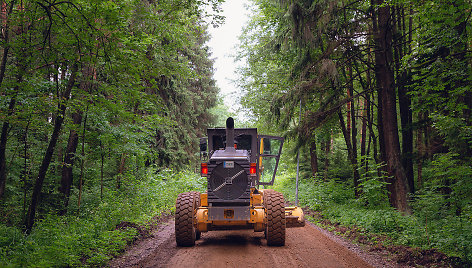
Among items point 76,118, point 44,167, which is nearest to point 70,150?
point 76,118

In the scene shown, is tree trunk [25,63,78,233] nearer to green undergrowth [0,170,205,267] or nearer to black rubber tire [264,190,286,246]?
green undergrowth [0,170,205,267]

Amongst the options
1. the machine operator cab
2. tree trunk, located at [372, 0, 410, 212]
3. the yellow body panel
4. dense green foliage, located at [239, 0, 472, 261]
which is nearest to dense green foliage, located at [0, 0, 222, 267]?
the yellow body panel

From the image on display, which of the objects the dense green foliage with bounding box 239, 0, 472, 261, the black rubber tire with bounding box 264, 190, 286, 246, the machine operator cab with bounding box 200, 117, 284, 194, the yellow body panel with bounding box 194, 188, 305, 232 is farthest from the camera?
the dense green foliage with bounding box 239, 0, 472, 261

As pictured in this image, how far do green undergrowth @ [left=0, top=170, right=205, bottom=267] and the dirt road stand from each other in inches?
17.0

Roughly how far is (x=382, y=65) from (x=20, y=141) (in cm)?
1184

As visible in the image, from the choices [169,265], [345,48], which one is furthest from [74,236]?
[345,48]

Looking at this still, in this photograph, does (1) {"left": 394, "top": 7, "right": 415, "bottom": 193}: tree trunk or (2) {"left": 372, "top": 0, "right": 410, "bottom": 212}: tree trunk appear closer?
(2) {"left": 372, "top": 0, "right": 410, "bottom": 212}: tree trunk

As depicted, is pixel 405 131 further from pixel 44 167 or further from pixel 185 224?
pixel 44 167

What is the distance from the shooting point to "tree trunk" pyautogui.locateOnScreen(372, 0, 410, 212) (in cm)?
966

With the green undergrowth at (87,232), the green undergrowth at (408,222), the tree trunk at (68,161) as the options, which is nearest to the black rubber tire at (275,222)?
the green undergrowth at (408,222)

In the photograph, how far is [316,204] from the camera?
1310cm

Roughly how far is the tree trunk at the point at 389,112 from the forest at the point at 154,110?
40 mm

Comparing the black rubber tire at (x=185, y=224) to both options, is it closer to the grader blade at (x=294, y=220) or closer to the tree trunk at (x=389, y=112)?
the grader blade at (x=294, y=220)

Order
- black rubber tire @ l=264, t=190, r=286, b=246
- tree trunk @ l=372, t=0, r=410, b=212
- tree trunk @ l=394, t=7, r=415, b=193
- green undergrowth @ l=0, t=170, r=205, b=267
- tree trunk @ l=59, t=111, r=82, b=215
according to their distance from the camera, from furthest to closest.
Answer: tree trunk @ l=394, t=7, r=415, b=193 → tree trunk @ l=59, t=111, r=82, b=215 → tree trunk @ l=372, t=0, r=410, b=212 → black rubber tire @ l=264, t=190, r=286, b=246 → green undergrowth @ l=0, t=170, r=205, b=267
